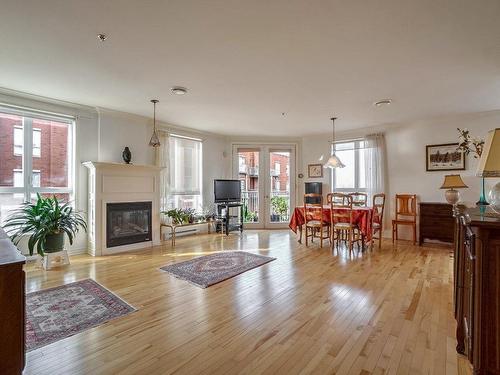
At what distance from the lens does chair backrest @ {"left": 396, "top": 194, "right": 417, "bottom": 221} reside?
17.3 feet

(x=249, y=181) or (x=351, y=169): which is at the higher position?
(x=351, y=169)

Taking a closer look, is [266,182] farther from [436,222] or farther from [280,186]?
[436,222]

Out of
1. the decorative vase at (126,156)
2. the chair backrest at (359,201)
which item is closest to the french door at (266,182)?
the chair backrest at (359,201)

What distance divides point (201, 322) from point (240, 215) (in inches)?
174

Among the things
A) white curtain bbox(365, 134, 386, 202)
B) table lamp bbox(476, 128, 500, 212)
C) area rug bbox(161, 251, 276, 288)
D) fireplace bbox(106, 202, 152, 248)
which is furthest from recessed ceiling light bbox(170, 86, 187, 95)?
white curtain bbox(365, 134, 386, 202)

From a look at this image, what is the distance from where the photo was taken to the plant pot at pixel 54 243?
3.68m

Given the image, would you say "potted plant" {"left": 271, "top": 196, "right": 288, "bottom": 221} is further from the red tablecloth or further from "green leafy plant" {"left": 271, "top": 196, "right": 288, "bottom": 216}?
the red tablecloth

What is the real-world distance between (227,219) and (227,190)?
0.74 meters

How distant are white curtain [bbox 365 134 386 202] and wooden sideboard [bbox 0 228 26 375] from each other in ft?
19.4

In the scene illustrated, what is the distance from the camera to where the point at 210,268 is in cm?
362

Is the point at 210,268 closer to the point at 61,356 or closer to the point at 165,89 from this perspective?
the point at 61,356

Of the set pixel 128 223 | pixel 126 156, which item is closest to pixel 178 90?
pixel 126 156

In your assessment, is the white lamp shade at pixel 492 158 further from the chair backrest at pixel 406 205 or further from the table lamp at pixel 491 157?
the chair backrest at pixel 406 205

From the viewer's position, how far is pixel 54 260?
3.75m
